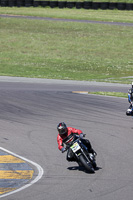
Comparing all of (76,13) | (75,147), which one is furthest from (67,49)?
(75,147)

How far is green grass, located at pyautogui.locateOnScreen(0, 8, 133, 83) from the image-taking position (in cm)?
3500

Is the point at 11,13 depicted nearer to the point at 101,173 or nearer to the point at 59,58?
the point at 59,58

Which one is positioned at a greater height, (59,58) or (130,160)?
(130,160)

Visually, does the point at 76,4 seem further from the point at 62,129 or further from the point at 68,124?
the point at 62,129

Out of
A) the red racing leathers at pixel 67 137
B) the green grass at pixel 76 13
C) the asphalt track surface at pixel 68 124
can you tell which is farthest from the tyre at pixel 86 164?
the green grass at pixel 76 13

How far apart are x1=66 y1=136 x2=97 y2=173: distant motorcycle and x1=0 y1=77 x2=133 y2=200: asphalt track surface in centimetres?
20

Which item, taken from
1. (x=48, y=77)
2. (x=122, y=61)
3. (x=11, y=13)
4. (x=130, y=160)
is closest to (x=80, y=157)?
(x=130, y=160)

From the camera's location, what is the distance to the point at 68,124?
1706 centimetres

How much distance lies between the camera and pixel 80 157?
11.5 m

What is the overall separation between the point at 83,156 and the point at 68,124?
5.62m

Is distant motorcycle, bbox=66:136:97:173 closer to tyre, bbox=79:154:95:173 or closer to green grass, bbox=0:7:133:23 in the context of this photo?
tyre, bbox=79:154:95:173

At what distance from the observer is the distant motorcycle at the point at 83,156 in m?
11.2

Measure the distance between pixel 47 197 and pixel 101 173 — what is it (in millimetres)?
2239

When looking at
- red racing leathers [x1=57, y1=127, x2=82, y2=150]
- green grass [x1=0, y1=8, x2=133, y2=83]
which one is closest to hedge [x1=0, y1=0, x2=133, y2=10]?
green grass [x1=0, y1=8, x2=133, y2=83]
